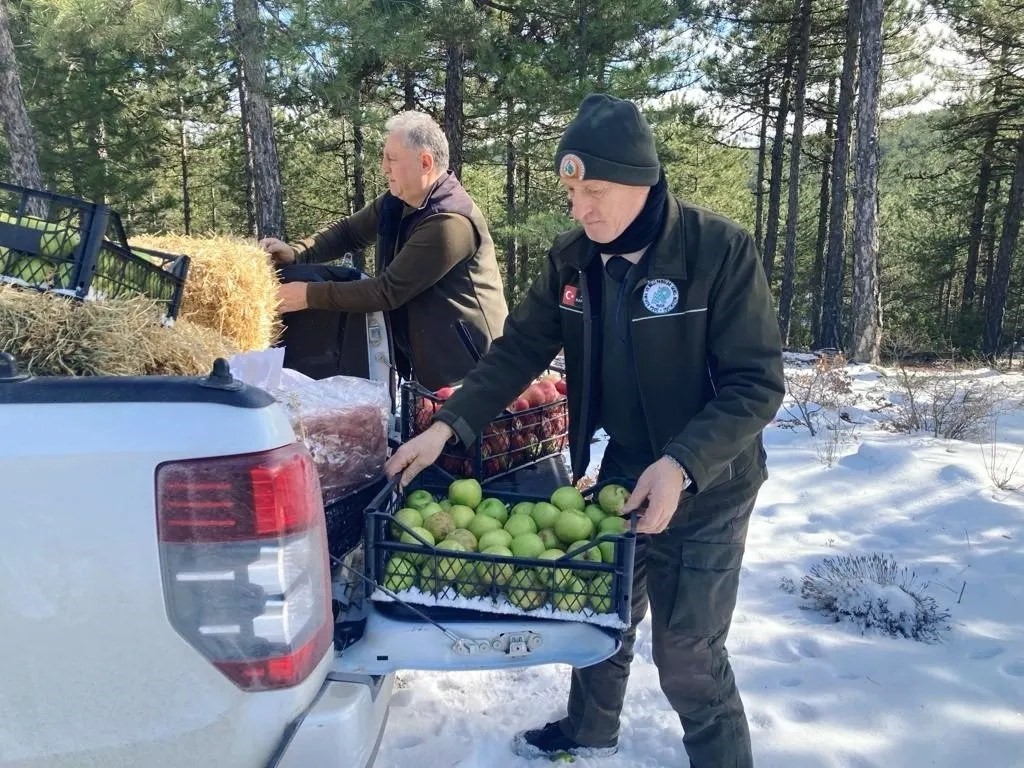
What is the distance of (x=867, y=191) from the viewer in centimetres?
1307

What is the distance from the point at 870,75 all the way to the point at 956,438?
8355 mm

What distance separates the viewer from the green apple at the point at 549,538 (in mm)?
2109

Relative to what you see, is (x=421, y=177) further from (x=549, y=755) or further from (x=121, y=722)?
(x=121, y=722)

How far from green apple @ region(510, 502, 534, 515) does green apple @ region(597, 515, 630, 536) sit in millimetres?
216

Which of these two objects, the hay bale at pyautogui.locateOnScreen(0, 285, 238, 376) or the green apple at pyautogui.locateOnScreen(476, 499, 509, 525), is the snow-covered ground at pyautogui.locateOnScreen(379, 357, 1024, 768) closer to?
the green apple at pyautogui.locateOnScreen(476, 499, 509, 525)

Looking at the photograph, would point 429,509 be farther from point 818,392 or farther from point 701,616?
point 818,392

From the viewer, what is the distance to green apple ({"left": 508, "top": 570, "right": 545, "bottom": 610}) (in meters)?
1.95

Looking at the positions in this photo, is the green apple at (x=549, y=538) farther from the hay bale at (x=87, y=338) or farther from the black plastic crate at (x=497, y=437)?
the hay bale at (x=87, y=338)

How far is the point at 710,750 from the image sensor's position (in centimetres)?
233

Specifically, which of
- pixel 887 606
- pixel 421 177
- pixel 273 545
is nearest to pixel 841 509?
pixel 887 606

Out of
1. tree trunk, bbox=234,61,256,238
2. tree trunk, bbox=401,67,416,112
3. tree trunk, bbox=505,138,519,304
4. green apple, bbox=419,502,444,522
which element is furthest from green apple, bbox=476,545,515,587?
tree trunk, bbox=234,61,256,238

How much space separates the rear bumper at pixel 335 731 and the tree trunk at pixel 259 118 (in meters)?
9.43

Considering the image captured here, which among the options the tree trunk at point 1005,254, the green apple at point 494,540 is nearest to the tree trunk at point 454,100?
the green apple at point 494,540

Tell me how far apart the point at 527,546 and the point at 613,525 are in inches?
10.4
